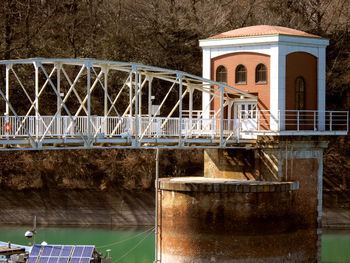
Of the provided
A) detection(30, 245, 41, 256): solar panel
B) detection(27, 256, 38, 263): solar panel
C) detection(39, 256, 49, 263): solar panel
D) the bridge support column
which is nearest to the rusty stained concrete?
the bridge support column

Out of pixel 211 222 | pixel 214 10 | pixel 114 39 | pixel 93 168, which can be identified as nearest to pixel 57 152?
pixel 93 168

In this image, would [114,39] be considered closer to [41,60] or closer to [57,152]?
[57,152]

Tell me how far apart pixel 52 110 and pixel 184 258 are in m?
29.5

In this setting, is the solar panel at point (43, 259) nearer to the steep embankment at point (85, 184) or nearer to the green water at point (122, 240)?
the green water at point (122, 240)

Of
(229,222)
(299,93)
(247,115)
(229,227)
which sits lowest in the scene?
(229,227)

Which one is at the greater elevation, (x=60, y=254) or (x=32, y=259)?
(x=60, y=254)

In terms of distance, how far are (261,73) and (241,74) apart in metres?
1.31

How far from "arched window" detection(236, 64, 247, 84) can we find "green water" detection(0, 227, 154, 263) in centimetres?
1169

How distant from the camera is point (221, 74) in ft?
139

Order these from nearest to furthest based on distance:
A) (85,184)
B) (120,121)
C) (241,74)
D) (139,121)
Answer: (120,121), (139,121), (241,74), (85,184)

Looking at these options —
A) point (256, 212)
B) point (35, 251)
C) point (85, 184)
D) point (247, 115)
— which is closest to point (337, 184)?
point (85, 184)

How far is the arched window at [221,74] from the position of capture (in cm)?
4225

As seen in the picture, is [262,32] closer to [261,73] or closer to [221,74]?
[261,73]

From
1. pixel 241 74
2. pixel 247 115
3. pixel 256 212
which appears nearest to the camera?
pixel 256 212
